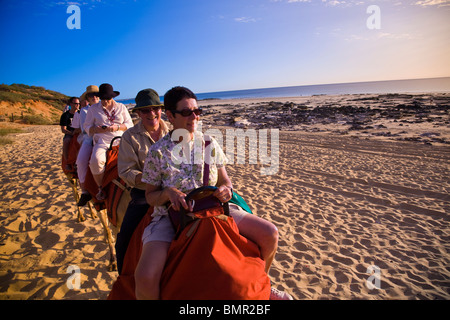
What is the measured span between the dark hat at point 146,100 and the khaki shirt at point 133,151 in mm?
257

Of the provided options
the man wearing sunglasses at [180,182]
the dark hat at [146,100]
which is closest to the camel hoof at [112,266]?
the man wearing sunglasses at [180,182]

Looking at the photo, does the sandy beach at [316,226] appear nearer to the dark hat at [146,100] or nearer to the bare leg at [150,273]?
the bare leg at [150,273]

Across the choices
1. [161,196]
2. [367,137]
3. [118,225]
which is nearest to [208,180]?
[161,196]

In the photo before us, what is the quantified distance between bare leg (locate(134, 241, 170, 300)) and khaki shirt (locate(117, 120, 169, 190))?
1.15 m

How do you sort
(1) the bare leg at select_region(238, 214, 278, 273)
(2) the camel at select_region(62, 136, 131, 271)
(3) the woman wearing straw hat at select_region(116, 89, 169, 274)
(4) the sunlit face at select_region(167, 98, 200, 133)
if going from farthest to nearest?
(2) the camel at select_region(62, 136, 131, 271) → (3) the woman wearing straw hat at select_region(116, 89, 169, 274) → (4) the sunlit face at select_region(167, 98, 200, 133) → (1) the bare leg at select_region(238, 214, 278, 273)

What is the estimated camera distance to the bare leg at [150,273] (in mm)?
1529

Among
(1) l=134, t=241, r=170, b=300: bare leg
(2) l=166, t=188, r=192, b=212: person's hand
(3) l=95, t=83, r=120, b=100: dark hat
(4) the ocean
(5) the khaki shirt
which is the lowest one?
(1) l=134, t=241, r=170, b=300: bare leg

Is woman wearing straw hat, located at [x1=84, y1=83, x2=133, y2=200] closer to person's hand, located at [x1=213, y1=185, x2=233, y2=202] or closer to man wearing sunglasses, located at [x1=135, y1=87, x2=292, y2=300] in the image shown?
man wearing sunglasses, located at [x1=135, y1=87, x2=292, y2=300]

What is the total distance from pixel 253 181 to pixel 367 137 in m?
8.80

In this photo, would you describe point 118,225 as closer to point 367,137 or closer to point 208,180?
point 208,180

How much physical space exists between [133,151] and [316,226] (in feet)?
11.8

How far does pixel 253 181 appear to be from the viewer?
708 cm

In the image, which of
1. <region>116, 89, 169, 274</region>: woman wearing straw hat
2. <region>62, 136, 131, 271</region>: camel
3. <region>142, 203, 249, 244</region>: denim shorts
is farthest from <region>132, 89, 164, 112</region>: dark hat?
<region>142, 203, 249, 244</region>: denim shorts

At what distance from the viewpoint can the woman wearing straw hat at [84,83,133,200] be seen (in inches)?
139
